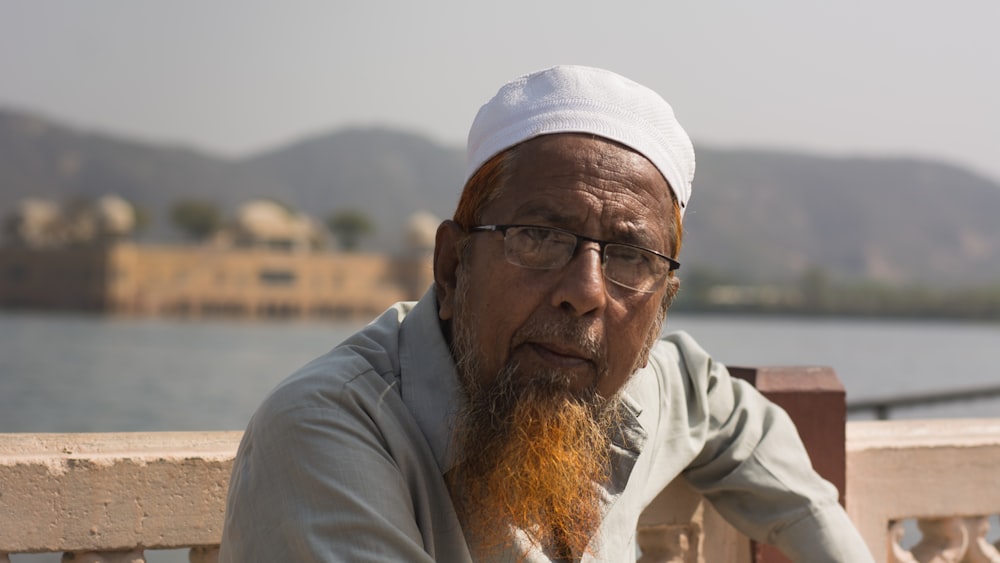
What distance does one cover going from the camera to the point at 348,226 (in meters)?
80.9

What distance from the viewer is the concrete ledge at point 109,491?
1.74 metres

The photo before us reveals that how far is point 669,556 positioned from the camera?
2.17m

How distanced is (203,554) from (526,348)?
746 mm

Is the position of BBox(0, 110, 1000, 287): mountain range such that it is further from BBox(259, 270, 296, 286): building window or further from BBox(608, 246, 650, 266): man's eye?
BBox(608, 246, 650, 266): man's eye

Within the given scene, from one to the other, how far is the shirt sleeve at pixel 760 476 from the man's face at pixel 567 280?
0.40 m

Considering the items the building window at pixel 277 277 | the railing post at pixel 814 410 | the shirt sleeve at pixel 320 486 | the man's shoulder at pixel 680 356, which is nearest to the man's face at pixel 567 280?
the shirt sleeve at pixel 320 486

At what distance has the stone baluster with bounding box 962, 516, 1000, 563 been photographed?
247 cm

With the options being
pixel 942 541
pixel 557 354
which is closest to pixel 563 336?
pixel 557 354

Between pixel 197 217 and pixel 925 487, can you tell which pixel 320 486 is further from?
pixel 197 217

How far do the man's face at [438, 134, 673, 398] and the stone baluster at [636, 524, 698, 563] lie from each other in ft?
2.36

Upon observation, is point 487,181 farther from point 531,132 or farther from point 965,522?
point 965,522

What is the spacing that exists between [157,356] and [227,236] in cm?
2476

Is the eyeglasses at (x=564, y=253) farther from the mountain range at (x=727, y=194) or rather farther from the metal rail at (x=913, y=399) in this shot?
the mountain range at (x=727, y=194)

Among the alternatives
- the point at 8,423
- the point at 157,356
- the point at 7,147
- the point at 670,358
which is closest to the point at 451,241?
the point at 670,358
